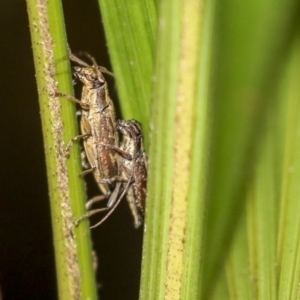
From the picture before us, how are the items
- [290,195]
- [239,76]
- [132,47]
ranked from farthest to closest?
[132,47] → [290,195] → [239,76]

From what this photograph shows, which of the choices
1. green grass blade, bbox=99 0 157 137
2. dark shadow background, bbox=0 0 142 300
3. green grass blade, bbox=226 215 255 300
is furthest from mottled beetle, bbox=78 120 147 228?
dark shadow background, bbox=0 0 142 300

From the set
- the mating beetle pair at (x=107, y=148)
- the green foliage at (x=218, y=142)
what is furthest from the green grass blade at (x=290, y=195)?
the mating beetle pair at (x=107, y=148)

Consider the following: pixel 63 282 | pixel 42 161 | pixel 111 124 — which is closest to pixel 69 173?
pixel 63 282

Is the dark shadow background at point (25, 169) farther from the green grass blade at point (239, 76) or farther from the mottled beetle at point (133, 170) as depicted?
the green grass blade at point (239, 76)

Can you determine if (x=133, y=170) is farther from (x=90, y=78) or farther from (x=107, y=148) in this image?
(x=90, y=78)

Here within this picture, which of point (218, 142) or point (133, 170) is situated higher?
point (218, 142)

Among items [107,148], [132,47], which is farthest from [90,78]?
[132,47]
